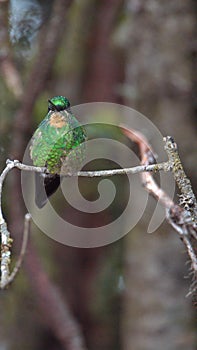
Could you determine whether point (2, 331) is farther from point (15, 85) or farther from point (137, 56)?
point (137, 56)

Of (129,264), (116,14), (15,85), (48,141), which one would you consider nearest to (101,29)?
(116,14)

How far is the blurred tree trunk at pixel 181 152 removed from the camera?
3.11 meters

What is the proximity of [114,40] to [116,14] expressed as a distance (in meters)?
0.30

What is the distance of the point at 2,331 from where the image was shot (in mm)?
4152

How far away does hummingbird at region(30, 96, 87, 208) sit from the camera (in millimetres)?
1938

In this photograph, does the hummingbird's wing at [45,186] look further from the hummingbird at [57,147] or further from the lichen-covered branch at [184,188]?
the lichen-covered branch at [184,188]

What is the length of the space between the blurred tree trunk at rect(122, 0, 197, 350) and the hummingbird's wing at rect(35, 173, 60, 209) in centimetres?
121

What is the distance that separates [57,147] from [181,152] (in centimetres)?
121

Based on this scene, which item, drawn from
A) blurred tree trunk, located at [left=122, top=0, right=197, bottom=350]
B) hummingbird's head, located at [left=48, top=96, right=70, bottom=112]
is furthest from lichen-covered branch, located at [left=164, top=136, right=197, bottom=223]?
blurred tree trunk, located at [left=122, top=0, right=197, bottom=350]

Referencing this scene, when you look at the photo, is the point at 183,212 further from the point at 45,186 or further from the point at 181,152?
the point at 181,152

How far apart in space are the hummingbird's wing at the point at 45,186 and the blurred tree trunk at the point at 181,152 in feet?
3.96

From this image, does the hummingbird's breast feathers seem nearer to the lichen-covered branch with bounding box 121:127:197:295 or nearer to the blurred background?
the lichen-covered branch with bounding box 121:127:197:295

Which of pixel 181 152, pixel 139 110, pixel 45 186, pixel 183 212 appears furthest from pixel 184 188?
pixel 139 110

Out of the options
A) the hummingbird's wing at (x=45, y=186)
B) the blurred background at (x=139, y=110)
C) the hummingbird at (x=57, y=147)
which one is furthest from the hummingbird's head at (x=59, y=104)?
the blurred background at (x=139, y=110)
